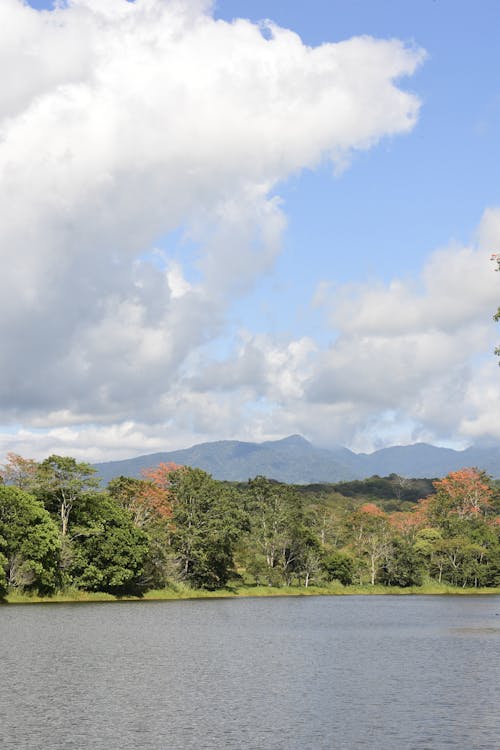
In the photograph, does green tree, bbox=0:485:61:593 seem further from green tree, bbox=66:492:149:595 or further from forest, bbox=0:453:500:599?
green tree, bbox=66:492:149:595

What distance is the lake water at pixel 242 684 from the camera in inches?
1337

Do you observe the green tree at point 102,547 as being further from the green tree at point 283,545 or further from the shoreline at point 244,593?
the green tree at point 283,545

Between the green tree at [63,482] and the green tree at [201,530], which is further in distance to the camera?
the green tree at [201,530]

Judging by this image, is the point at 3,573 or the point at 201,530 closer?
the point at 3,573

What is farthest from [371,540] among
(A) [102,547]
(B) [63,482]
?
(B) [63,482]

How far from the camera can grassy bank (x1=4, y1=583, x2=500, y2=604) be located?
362 feet

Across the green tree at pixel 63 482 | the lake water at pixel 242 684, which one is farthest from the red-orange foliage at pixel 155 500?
the lake water at pixel 242 684

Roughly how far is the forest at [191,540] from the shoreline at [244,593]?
1.18 metres

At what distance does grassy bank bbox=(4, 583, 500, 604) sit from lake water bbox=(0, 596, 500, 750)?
59.5 feet

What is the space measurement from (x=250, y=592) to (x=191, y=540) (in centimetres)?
2005

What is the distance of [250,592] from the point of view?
481 ft

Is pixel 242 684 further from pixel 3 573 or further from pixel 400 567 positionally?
pixel 400 567

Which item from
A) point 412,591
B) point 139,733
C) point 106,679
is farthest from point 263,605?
point 139,733

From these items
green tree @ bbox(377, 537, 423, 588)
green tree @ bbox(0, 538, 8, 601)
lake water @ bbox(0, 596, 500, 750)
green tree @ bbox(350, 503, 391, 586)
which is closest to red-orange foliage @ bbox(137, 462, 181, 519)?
green tree @ bbox(0, 538, 8, 601)
